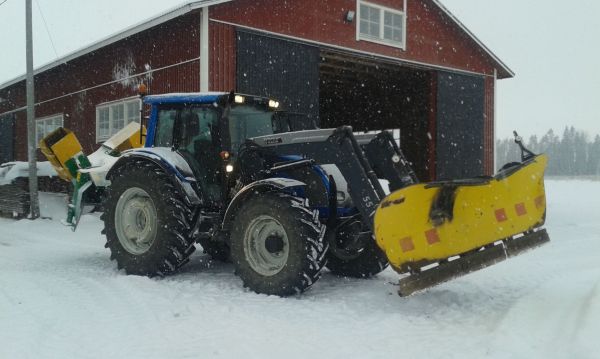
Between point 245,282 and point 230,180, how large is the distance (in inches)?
45.4

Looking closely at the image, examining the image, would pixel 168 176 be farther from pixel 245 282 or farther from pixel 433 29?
pixel 433 29

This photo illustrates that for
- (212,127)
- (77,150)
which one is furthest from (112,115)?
(212,127)

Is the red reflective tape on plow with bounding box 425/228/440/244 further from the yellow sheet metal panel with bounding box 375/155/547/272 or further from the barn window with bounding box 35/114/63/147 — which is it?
the barn window with bounding box 35/114/63/147

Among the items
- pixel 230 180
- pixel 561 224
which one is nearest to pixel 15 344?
pixel 230 180

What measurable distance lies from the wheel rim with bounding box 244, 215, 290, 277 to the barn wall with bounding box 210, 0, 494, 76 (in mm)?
6906

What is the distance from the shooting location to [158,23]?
11789 millimetres

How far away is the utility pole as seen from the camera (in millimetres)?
12680

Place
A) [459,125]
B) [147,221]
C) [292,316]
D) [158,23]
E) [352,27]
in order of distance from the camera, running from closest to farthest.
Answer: [292,316], [147,221], [158,23], [352,27], [459,125]

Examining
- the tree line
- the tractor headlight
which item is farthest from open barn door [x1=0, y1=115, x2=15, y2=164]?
the tree line

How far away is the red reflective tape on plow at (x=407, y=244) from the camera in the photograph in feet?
14.6

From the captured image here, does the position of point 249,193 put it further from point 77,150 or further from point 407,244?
point 77,150

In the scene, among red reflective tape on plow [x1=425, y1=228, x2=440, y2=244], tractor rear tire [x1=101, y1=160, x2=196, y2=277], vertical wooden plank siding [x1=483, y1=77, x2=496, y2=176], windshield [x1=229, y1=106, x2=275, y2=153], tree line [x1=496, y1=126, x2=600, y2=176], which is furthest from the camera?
tree line [x1=496, y1=126, x2=600, y2=176]

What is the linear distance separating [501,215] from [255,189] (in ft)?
7.55

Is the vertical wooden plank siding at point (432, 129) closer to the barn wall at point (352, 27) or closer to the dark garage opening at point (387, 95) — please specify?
the dark garage opening at point (387, 95)
